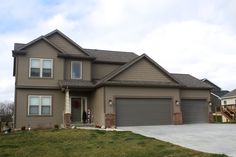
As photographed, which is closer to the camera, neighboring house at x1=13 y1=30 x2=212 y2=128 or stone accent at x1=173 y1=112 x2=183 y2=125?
neighboring house at x1=13 y1=30 x2=212 y2=128

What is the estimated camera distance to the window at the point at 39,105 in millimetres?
25141

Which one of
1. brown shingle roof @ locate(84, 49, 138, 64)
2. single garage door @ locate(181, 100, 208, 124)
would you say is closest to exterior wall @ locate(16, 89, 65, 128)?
brown shingle roof @ locate(84, 49, 138, 64)

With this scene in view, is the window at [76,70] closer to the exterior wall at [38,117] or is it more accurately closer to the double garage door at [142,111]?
the exterior wall at [38,117]

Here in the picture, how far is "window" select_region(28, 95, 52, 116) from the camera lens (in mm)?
25141

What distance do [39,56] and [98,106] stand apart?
20.6 feet

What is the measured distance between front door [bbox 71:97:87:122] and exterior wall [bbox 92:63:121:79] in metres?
2.48

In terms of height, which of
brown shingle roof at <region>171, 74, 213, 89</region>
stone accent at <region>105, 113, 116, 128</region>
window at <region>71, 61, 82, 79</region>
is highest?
window at <region>71, 61, 82, 79</region>

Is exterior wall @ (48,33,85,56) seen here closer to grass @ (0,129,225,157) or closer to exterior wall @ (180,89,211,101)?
exterior wall @ (180,89,211,101)

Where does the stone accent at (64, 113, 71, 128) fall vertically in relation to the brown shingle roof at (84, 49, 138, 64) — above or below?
below

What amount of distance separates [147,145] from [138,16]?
8917 millimetres

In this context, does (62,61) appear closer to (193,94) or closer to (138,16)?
(138,16)

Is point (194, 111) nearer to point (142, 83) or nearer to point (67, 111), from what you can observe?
point (142, 83)

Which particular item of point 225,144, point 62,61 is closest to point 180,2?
point 225,144

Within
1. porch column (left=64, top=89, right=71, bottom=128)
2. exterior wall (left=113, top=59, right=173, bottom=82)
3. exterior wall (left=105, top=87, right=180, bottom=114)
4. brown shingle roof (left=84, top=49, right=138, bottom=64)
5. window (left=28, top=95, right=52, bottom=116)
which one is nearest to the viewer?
exterior wall (left=105, top=87, right=180, bottom=114)
